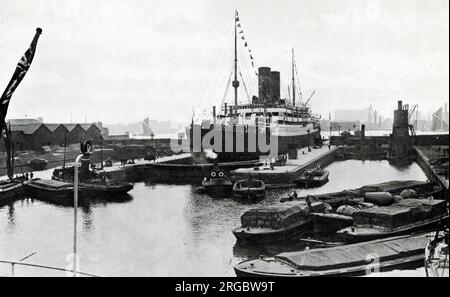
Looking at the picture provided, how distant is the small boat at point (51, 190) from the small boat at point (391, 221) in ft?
75.4

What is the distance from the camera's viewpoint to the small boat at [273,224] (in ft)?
62.7

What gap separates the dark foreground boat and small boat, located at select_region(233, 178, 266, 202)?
17016 mm

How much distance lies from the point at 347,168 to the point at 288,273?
4483 cm

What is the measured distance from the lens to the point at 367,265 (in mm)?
12883

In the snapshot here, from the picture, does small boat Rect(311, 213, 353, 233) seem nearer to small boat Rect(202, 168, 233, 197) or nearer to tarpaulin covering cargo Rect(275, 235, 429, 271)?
tarpaulin covering cargo Rect(275, 235, 429, 271)

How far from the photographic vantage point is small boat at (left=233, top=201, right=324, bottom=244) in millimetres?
19109

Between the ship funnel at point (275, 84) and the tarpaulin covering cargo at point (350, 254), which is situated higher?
the ship funnel at point (275, 84)

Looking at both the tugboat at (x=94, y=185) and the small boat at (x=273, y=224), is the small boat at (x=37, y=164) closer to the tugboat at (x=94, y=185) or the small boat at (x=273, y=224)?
the tugboat at (x=94, y=185)

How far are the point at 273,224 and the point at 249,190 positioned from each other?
11984 mm

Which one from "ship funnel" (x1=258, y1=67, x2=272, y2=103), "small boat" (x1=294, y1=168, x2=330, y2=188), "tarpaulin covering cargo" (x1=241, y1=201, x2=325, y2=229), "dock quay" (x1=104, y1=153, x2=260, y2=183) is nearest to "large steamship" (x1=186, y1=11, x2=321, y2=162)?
"ship funnel" (x1=258, y1=67, x2=272, y2=103)

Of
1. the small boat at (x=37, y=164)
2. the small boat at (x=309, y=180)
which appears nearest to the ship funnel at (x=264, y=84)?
the small boat at (x=309, y=180)

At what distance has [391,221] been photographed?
Answer: 61.2 feet

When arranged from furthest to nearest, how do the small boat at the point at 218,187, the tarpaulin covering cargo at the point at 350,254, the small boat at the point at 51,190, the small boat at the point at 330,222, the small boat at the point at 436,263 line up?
1. the small boat at the point at 218,187
2. the small boat at the point at 51,190
3. the small boat at the point at 330,222
4. the tarpaulin covering cargo at the point at 350,254
5. the small boat at the point at 436,263
